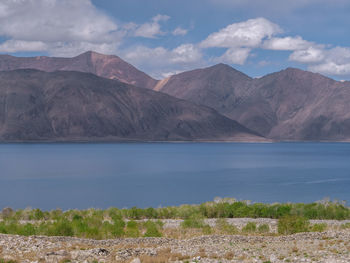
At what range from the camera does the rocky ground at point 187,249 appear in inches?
518

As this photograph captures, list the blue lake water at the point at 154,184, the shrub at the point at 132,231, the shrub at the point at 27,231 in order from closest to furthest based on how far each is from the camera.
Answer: the shrub at the point at 27,231, the shrub at the point at 132,231, the blue lake water at the point at 154,184

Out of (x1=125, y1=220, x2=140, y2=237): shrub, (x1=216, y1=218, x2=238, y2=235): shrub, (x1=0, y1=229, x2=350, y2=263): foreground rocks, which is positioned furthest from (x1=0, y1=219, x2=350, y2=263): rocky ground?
(x1=216, y1=218, x2=238, y2=235): shrub

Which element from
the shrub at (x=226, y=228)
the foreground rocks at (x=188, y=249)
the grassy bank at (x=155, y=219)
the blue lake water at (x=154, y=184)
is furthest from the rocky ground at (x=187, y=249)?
the blue lake water at (x=154, y=184)

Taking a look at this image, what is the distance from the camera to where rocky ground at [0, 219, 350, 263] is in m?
13.2

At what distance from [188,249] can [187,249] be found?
33 mm

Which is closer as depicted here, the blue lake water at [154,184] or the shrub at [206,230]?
the shrub at [206,230]

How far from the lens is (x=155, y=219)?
91.5 ft

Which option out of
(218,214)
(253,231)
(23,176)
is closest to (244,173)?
(23,176)

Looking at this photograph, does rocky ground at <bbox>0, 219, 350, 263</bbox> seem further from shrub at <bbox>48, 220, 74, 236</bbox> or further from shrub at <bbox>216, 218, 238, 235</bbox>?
shrub at <bbox>216, 218, 238, 235</bbox>

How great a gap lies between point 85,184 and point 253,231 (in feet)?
171

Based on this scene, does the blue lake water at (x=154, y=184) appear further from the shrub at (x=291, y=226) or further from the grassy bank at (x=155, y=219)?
the shrub at (x=291, y=226)

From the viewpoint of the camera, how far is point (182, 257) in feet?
44.2

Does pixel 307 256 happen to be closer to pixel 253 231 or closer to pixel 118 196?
pixel 253 231

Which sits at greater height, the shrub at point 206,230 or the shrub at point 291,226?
the shrub at point 291,226
